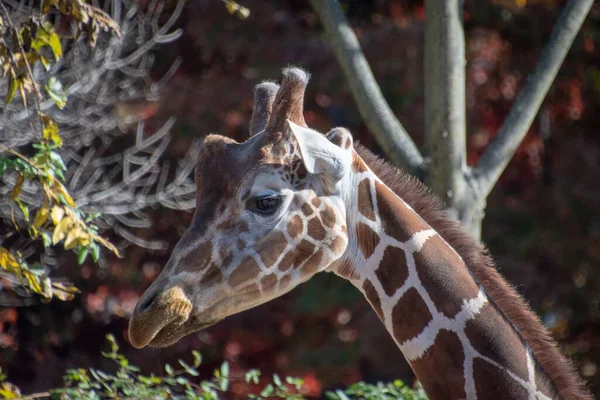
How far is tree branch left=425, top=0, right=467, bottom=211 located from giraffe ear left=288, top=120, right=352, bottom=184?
4.76 feet

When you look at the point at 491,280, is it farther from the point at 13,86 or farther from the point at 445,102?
the point at 13,86

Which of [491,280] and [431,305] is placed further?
[491,280]

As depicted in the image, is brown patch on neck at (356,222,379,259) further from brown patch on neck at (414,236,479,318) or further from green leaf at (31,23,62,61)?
green leaf at (31,23,62,61)

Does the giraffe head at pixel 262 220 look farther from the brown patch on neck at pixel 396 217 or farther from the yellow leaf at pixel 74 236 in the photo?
the yellow leaf at pixel 74 236

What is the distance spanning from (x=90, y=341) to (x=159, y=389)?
4.11m

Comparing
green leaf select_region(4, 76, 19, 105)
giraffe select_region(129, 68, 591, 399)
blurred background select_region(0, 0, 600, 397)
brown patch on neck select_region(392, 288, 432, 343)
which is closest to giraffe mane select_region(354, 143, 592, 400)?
giraffe select_region(129, 68, 591, 399)

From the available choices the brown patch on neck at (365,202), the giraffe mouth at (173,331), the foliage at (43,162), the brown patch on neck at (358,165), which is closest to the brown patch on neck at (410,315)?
the brown patch on neck at (365,202)

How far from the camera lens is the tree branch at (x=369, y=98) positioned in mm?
4770

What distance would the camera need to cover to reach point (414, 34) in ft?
24.3

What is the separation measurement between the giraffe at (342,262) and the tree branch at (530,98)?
57.2 inches

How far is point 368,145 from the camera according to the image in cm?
766

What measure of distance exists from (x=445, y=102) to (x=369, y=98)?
390 millimetres

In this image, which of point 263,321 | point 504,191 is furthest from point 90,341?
point 504,191

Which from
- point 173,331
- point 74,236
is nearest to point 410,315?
point 173,331
